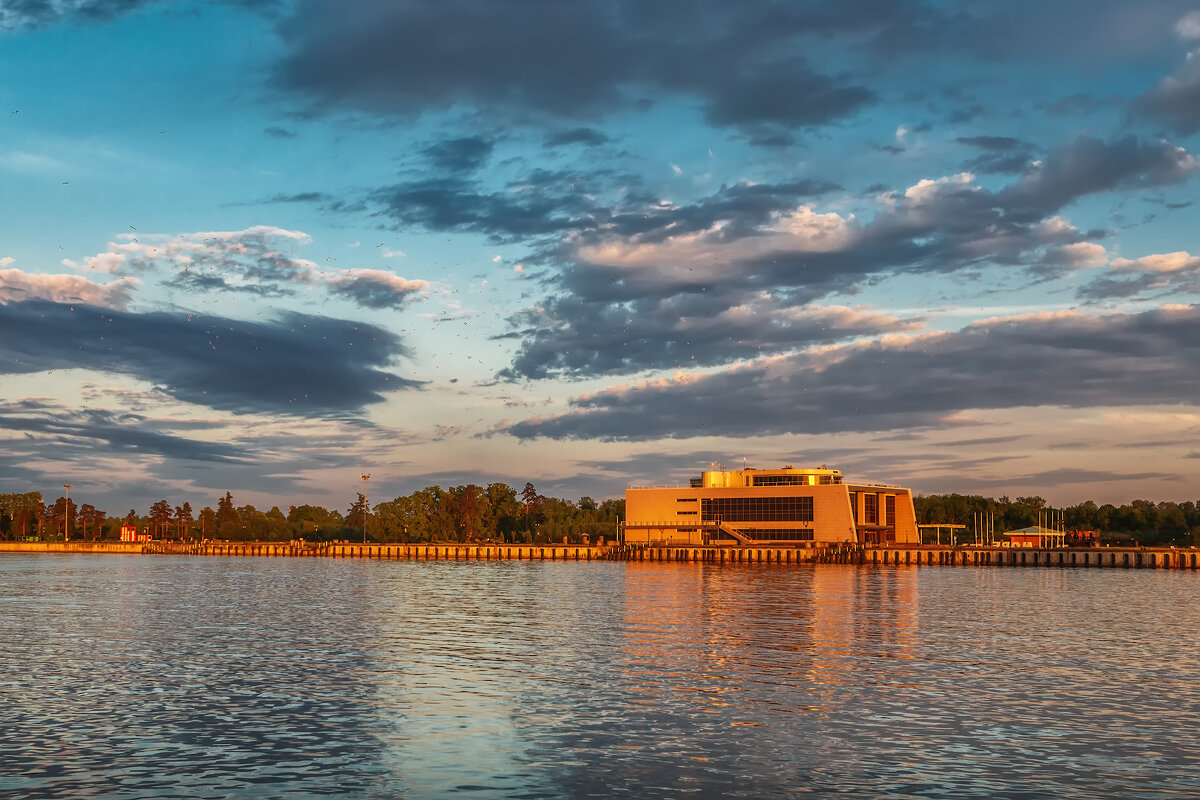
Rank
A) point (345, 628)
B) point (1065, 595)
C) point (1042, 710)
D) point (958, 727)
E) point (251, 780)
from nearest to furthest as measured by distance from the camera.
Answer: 1. point (251, 780)
2. point (958, 727)
3. point (1042, 710)
4. point (345, 628)
5. point (1065, 595)

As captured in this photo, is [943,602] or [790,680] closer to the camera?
[790,680]

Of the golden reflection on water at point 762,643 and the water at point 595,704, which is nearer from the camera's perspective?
the water at point 595,704

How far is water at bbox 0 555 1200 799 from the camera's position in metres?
24.4

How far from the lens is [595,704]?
113ft

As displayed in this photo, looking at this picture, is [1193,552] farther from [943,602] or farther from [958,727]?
[958,727]

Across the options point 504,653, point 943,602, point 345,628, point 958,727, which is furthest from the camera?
point 943,602

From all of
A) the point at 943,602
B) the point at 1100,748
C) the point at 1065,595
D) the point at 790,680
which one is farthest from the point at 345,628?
the point at 1065,595

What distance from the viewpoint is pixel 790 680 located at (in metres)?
40.0

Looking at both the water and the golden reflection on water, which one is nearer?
the water

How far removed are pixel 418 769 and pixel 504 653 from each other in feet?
75.7

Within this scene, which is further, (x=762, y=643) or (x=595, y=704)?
(x=762, y=643)

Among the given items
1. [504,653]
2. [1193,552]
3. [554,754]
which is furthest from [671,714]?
[1193,552]

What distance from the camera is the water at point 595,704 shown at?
24438 millimetres

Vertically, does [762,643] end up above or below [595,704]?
below
